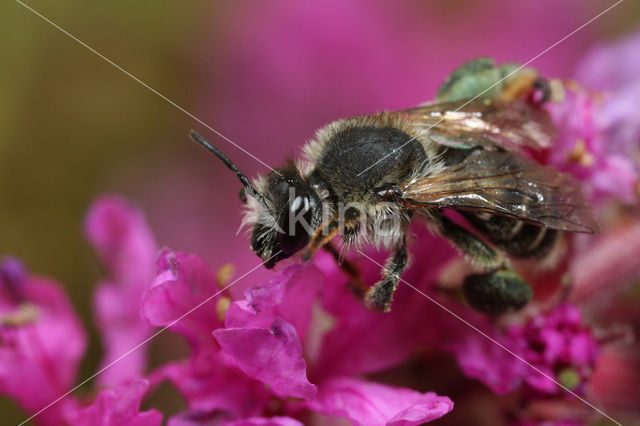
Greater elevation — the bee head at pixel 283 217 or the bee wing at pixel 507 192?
the bee head at pixel 283 217

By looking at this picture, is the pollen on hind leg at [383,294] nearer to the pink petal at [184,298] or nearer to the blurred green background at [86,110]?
the pink petal at [184,298]

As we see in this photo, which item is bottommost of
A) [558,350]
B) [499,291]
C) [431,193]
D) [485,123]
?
[558,350]

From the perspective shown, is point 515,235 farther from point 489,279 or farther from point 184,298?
point 184,298

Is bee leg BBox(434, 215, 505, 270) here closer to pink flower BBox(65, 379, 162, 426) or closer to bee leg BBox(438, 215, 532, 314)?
bee leg BBox(438, 215, 532, 314)

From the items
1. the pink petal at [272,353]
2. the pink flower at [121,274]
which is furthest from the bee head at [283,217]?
the pink flower at [121,274]

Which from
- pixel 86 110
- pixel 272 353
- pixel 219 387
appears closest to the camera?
pixel 272 353

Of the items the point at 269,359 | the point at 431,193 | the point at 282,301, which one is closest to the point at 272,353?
the point at 269,359

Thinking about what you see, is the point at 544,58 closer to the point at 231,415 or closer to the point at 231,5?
the point at 231,5
